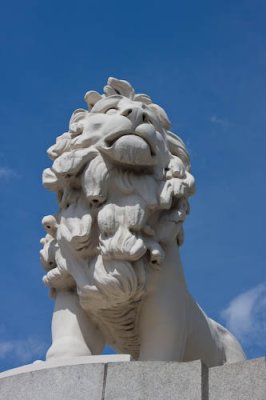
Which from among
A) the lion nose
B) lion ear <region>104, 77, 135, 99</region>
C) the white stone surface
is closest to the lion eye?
the lion nose

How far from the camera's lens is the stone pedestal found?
399 centimetres

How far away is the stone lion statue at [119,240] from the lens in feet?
16.3

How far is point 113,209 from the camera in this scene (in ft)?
16.6

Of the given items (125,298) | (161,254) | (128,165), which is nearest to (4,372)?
(125,298)

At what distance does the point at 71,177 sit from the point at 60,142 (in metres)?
0.35

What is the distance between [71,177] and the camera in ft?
17.2

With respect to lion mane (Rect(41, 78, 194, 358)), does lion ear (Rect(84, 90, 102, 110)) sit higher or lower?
higher

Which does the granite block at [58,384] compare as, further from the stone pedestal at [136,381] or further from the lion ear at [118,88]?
the lion ear at [118,88]

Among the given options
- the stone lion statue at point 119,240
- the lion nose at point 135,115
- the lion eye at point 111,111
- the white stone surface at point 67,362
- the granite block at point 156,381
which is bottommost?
the granite block at point 156,381

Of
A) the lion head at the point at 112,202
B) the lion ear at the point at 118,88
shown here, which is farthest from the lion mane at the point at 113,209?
the lion ear at the point at 118,88

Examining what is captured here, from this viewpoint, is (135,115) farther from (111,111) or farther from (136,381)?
(136,381)

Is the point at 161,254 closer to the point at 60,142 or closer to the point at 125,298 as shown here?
the point at 125,298

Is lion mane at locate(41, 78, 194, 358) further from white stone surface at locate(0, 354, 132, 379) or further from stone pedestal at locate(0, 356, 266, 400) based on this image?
stone pedestal at locate(0, 356, 266, 400)

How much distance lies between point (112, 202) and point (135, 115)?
607mm
